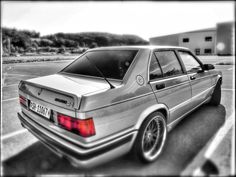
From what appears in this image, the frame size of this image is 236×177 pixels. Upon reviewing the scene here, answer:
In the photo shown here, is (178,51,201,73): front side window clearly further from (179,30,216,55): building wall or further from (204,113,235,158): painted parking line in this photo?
(179,30,216,55): building wall

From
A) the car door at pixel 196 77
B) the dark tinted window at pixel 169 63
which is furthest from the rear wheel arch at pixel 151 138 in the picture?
the car door at pixel 196 77

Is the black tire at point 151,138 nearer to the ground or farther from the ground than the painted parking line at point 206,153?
farther from the ground

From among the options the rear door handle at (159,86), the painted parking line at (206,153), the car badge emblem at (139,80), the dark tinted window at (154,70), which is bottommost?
the painted parking line at (206,153)

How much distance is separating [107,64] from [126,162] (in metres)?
1.36

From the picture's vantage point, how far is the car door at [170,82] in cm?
262

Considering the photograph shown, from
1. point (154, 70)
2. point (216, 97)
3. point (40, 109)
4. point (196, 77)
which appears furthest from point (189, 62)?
point (40, 109)

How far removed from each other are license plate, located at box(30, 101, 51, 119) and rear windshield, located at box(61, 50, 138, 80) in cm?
76

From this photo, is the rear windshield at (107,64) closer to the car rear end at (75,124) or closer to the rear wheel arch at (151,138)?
the car rear end at (75,124)

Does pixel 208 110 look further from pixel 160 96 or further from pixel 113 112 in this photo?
pixel 113 112

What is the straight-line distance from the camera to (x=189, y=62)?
12.2 feet

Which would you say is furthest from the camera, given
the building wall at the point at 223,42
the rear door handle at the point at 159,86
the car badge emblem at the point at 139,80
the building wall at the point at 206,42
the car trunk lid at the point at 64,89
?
the building wall at the point at 206,42

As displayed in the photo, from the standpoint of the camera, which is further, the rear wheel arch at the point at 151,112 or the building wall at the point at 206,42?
the building wall at the point at 206,42

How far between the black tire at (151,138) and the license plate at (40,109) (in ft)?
3.60

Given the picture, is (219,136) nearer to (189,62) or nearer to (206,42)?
(189,62)
